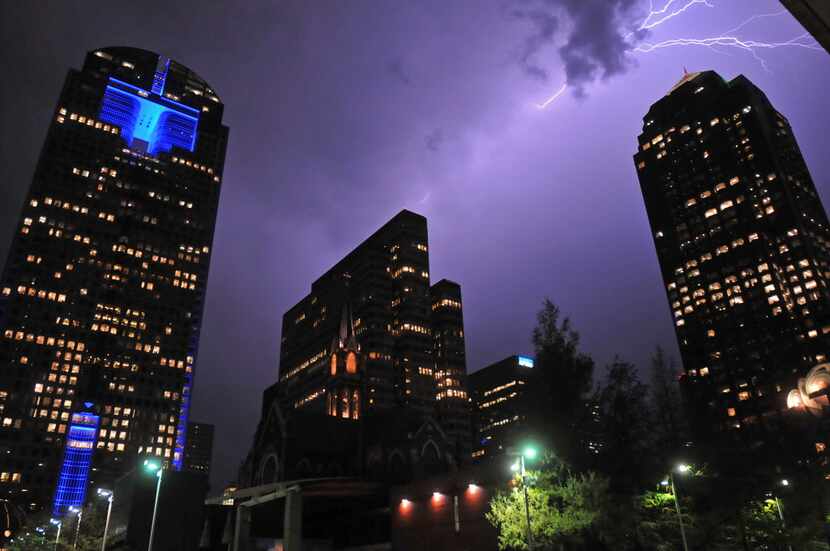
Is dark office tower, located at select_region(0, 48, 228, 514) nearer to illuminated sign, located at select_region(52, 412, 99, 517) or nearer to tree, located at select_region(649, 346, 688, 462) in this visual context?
illuminated sign, located at select_region(52, 412, 99, 517)

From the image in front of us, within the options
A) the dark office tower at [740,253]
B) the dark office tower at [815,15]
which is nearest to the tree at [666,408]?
the dark office tower at [815,15]

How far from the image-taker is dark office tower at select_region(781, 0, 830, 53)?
6.33m

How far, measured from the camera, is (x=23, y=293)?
497ft

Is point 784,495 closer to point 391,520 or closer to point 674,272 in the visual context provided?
point 391,520

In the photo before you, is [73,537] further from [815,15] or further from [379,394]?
[379,394]

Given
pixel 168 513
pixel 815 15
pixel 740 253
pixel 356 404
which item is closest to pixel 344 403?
pixel 356 404

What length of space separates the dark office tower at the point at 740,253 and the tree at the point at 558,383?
106439mm

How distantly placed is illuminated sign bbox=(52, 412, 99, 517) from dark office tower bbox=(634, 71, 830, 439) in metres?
158

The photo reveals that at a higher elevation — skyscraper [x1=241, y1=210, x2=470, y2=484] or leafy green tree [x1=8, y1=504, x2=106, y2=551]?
skyscraper [x1=241, y1=210, x2=470, y2=484]

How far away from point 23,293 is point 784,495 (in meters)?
174

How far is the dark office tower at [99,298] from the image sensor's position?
145m

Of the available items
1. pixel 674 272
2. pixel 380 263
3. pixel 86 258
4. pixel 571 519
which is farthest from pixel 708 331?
pixel 86 258

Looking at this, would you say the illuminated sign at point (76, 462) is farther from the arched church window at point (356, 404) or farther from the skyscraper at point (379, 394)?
the arched church window at point (356, 404)

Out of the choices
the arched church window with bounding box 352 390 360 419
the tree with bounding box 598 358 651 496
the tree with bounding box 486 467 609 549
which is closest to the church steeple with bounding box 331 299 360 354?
the arched church window with bounding box 352 390 360 419
